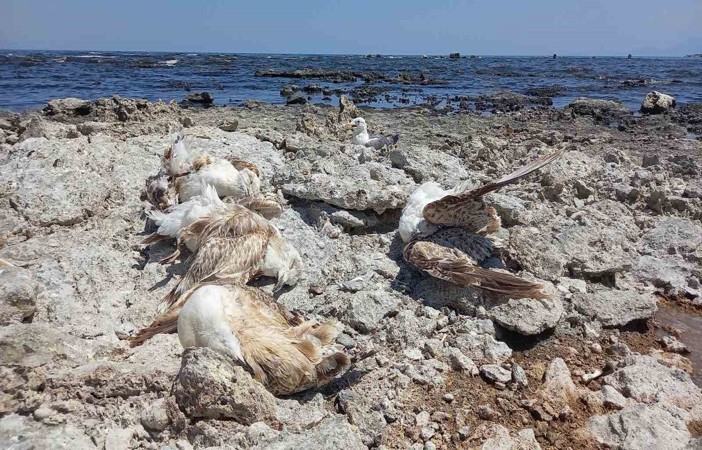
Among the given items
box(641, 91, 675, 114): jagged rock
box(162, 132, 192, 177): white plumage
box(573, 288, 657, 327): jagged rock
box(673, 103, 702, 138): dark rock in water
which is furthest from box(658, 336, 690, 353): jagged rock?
box(641, 91, 675, 114): jagged rock

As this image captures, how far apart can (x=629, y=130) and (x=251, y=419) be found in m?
15.4

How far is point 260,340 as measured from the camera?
3439mm

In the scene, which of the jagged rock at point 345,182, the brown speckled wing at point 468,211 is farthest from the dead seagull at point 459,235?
the jagged rock at point 345,182

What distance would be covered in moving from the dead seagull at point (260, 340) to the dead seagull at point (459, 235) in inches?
59.9

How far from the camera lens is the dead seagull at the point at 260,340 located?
3.28 metres

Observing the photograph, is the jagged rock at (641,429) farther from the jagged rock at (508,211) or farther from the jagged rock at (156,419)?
the jagged rock at (508,211)

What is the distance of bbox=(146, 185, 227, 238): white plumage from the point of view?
209 inches

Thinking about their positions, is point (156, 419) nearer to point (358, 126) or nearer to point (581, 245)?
point (581, 245)

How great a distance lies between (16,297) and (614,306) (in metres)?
5.28

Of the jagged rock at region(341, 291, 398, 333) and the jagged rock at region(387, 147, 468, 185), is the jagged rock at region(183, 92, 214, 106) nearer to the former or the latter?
the jagged rock at region(387, 147, 468, 185)

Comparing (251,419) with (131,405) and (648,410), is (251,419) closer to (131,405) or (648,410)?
(131,405)

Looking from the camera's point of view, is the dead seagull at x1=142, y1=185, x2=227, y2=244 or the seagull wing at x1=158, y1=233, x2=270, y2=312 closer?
the seagull wing at x1=158, y1=233, x2=270, y2=312

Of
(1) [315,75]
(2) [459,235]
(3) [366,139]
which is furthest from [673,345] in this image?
(1) [315,75]

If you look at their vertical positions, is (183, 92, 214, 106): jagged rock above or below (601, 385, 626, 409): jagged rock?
above
